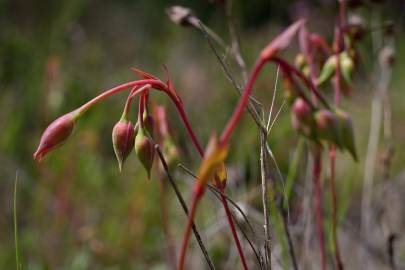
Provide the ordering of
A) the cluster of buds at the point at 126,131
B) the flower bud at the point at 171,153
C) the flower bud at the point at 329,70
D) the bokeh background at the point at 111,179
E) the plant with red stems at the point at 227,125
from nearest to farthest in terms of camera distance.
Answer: the plant with red stems at the point at 227,125 → the cluster of buds at the point at 126,131 → the flower bud at the point at 329,70 → the flower bud at the point at 171,153 → the bokeh background at the point at 111,179

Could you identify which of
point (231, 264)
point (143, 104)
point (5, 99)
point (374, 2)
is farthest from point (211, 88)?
point (143, 104)

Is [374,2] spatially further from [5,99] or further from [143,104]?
[5,99]

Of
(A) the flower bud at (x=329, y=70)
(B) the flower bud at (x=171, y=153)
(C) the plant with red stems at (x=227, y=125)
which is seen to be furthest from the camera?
(B) the flower bud at (x=171, y=153)

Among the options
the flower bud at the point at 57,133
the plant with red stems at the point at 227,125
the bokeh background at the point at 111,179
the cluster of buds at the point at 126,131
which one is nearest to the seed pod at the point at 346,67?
the plant with red stems at the point at 227,125

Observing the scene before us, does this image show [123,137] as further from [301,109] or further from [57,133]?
[301,109]

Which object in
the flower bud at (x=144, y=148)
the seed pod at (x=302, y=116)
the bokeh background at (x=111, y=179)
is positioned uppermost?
the seed pod at (x=302, y=116)

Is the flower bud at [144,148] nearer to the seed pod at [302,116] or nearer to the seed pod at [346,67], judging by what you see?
the seed pod at [302,116]

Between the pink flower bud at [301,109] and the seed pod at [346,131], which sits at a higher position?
the pink flower bud at [301,109]

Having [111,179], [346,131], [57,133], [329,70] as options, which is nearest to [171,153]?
[329,70]
